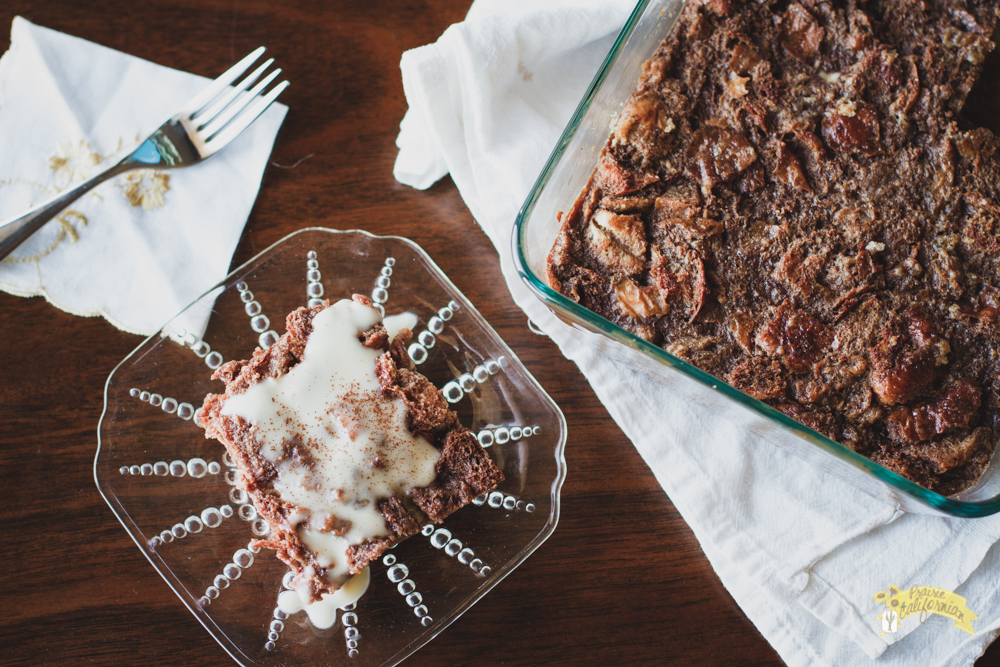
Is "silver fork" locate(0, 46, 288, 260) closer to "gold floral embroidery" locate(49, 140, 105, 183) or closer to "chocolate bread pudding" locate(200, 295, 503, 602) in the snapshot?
"gold floral embroidery" locate(49, 140, 105, 183)

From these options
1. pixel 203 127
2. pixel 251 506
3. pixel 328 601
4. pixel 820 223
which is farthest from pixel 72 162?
pixel 820 223

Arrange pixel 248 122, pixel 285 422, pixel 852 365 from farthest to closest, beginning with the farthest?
pixel 248 122 → pixel 285 422 → pixel 852 365

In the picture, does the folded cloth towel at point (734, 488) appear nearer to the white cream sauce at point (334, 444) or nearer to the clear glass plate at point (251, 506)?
the clear glass plate at point (251, 506)

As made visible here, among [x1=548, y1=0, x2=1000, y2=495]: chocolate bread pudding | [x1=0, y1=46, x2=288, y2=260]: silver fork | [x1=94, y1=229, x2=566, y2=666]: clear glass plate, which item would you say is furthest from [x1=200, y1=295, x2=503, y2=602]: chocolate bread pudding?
[x1=0, y1=46, x2=288, y2=260]: silver fork

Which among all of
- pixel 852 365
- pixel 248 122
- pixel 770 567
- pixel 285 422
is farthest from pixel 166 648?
pixel 852 365

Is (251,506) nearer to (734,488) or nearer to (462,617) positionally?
(462,617)

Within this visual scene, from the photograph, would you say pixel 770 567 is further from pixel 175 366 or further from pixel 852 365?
pixel 175 366
